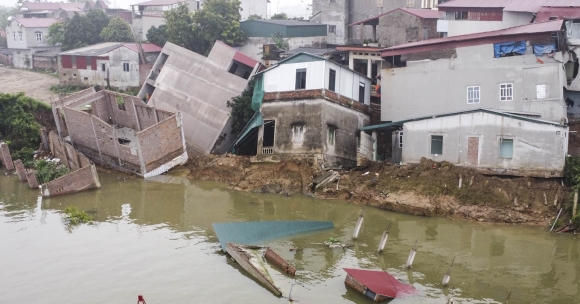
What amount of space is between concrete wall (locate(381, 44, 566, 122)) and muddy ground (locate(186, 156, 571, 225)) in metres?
3.74

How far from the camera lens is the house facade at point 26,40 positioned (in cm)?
5767

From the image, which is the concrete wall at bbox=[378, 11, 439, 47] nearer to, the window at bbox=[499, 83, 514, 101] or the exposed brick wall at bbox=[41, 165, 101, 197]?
the window at bbox=[499, 83, 514, 101]

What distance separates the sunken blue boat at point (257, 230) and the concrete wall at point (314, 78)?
847 cm

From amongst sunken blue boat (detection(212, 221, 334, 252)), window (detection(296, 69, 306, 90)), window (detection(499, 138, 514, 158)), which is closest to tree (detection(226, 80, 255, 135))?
window (detection(296, 69, 306, 90))

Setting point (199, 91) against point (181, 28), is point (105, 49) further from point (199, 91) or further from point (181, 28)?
point (199, 91)

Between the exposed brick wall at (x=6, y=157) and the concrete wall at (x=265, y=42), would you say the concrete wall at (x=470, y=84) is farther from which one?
the exposed brick wall at (x=6, y=157)

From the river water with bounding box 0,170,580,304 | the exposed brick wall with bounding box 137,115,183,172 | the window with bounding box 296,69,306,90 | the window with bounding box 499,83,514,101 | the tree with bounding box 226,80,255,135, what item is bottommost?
the river water with bounding box 0,170,580,304

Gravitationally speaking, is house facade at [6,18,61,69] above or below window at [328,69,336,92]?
above

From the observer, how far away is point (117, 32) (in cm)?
5391

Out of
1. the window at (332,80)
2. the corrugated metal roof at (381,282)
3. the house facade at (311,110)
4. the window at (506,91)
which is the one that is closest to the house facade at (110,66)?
the house facade at (311,110)

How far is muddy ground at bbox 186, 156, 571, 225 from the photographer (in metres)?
25.4

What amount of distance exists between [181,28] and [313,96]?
17888mm

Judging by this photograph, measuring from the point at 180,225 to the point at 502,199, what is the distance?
1177cm

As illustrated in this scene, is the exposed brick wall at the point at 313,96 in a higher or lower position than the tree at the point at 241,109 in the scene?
higher
